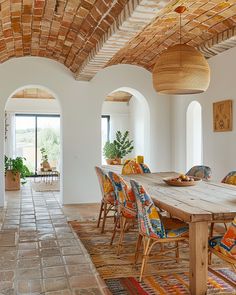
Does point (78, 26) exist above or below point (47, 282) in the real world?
above

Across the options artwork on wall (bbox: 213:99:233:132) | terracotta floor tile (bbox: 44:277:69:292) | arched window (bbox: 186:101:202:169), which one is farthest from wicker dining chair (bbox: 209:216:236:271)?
arched window (bbox: 186:101:202:169)

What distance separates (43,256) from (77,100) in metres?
3.65

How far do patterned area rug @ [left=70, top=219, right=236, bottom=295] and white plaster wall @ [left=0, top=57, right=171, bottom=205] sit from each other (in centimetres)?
250

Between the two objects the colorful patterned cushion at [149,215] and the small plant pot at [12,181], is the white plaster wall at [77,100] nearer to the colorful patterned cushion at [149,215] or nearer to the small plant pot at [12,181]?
the small plant pot at [12,181]

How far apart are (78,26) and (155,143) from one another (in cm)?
327

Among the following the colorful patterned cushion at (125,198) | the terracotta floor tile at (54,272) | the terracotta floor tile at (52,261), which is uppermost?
the colorful patterned cushion at (125,198)

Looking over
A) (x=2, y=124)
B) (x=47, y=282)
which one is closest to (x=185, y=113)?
(x=2, y=124)

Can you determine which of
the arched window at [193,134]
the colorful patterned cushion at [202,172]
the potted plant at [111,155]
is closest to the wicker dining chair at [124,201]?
the colorful patterned cushion at [202,172]

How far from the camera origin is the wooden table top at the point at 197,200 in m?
2.52

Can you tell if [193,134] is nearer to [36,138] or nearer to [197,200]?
[197,200]

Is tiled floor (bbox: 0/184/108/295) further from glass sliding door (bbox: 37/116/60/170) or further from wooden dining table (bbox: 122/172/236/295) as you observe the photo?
glass sliding door (bbox: 37/116/60/170)

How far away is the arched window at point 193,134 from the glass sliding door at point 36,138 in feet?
20.2

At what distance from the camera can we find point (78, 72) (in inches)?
246

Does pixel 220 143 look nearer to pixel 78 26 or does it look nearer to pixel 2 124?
pixel 78 26
